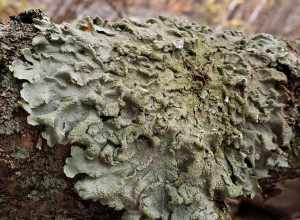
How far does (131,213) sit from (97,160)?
127 mm

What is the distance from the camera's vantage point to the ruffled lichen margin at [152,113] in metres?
0.81

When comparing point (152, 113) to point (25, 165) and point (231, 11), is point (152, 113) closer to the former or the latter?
point (25, 165)

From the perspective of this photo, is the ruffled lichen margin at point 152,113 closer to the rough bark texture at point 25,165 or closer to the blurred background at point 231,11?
the rough bark texture at point 25,165

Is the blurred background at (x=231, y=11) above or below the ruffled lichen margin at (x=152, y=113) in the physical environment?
above

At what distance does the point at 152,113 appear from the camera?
34.1 inches

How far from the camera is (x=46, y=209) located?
2.88 ft

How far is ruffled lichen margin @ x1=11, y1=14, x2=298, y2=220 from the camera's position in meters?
0.81

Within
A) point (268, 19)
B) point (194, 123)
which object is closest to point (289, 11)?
point (268, 19)

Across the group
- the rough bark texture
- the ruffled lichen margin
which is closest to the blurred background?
the ruffled lichen margin

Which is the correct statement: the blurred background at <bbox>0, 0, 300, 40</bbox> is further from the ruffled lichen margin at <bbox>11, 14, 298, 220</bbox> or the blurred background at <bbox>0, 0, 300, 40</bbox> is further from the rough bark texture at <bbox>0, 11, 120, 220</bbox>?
the rough bark texture at <bbox>0, 11, 120, 220</bbox>

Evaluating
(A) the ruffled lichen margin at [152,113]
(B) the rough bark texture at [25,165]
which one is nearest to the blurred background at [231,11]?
(A) the ruffled lichen margin at [152,113]

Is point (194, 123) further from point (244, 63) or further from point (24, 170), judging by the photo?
point (24, 170)

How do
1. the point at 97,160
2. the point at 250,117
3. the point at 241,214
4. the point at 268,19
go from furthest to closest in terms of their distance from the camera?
the point at 268,19 → the point at 241,214 → the point at 250,117 → the point at 97,160

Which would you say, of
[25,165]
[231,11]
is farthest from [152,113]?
[231,11]
